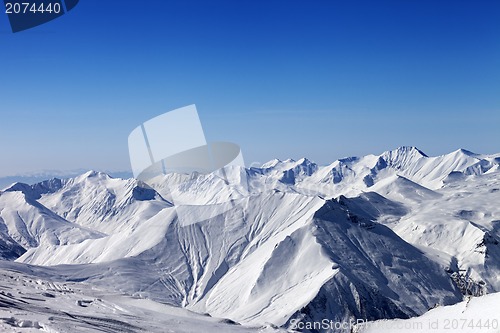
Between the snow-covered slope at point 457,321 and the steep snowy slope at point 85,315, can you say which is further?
the steep snowy slope at point 85,315

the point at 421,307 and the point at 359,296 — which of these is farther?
the point at 421,307

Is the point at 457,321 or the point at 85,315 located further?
the point at 85,315

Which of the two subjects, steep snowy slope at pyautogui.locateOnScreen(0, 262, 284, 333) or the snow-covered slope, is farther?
steep snowy slope at pyautogui.locateOnScreen(0, 262, 284, 333)

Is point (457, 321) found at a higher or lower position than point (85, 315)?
higher

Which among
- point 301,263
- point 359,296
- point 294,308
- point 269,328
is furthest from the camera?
point 301,263

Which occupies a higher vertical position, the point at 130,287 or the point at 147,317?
the point at 147,317

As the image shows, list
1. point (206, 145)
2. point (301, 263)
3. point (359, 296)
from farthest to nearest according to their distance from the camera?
point (301, 263) < point (359, 296) < point (206, 145)

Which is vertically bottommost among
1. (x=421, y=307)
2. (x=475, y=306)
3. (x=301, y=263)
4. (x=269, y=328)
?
(x=421, y=307)

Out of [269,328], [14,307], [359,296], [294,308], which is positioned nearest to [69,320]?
[14,307]

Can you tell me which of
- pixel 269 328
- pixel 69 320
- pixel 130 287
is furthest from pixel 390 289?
pixel 69 320

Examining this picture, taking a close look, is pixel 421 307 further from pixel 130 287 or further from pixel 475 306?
pixel 475 306

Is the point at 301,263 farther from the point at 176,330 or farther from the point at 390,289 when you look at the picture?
the point at 176,330
